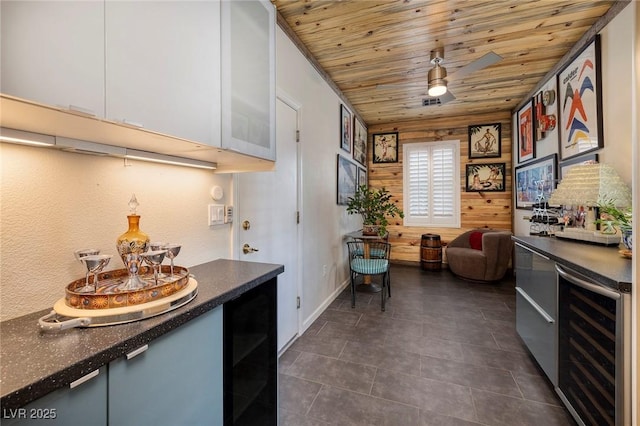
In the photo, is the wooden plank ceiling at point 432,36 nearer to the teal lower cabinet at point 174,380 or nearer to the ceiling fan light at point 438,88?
the ceiling fan light at point 438,88

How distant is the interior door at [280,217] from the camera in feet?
6.06

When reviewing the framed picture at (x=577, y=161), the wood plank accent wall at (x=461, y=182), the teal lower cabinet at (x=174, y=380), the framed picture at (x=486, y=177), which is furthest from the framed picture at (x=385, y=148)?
A: the teal lower cabinet at (x=174, y=380)

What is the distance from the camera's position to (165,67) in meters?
0.89

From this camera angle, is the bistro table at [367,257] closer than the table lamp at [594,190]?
No

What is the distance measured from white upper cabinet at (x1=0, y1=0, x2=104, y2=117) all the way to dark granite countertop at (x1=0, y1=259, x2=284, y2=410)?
0.57 metres

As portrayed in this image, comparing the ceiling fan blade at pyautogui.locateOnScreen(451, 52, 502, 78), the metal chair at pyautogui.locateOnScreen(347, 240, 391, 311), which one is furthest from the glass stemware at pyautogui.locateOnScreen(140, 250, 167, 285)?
the ceiling fan blade at pyautogui.locateOnScreen(451, 52, 502, 78)

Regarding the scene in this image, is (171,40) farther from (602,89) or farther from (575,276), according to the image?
(602,89)

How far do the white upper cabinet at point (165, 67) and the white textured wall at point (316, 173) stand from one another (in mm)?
1221

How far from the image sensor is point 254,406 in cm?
130

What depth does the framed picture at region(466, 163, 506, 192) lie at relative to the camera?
476 cm

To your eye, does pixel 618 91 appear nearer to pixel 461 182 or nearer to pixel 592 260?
pixel 592 260

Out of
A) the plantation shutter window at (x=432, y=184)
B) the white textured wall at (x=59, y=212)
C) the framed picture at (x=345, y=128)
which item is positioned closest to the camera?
the white textured wall at (x=59, y=212)

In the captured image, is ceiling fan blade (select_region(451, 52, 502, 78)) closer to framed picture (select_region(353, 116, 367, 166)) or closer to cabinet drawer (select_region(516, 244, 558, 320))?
cabinet drawer (select_region(516, 244, 558, 320))

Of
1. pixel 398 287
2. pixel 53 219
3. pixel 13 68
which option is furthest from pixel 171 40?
pixel 398 287
